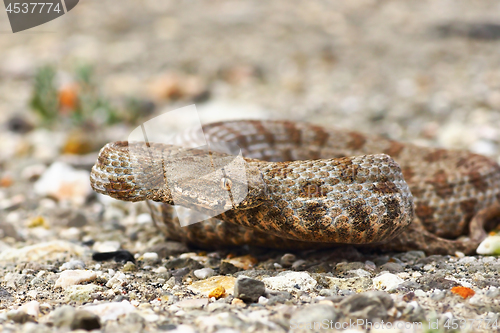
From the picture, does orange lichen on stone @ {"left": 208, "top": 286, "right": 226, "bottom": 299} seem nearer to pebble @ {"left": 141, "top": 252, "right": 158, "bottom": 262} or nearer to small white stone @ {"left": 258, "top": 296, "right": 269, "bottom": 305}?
small white stone @ {"left": 258, "top": 296, "right": 269, "bottom": 305}

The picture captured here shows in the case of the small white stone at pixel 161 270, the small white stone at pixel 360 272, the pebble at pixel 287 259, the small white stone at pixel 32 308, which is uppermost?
the small white stone at pixel 32 308

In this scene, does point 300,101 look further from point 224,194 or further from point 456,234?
point 224,194

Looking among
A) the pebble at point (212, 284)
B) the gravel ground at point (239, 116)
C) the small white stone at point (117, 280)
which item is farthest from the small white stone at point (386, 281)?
the small white stone at point (117, 280)

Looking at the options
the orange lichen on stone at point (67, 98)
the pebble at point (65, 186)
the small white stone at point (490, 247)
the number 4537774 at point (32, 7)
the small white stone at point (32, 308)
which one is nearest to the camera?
the small white stone at point (32, 308)

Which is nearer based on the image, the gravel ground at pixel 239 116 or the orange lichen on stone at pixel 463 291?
the gravel ground at pixel 239 116

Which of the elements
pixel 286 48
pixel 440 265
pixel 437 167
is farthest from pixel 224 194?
pixel 286 48

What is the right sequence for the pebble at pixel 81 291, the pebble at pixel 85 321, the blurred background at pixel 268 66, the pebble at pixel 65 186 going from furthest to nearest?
the blurred background at pixel 268 66 → the pebble at pixel 65 186 → the pebble at pixel 81 291 → the pebble at pixel 85 321

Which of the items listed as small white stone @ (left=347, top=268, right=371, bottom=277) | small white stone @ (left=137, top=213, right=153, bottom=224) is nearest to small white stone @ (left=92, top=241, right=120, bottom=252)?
small white stone @ (left=137, top=213, right=153, bottom=224)

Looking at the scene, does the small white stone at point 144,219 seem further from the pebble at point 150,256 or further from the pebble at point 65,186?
the pebble at point 150,256
